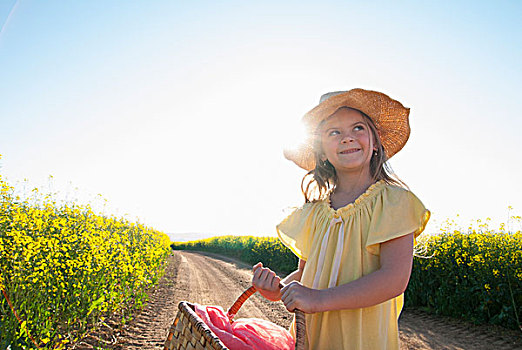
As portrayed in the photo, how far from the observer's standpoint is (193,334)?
1.17 metres

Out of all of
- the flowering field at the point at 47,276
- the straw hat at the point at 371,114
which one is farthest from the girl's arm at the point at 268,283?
the flowering field at the point at 47,276

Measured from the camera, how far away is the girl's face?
4.63 ft

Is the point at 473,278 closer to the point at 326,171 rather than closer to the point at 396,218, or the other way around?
the point at 326,171

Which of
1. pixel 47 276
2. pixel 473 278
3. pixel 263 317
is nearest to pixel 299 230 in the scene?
pixel 47 276

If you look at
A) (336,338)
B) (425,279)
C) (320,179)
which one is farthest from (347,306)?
(425,279)

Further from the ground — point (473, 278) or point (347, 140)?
point (347, 140)

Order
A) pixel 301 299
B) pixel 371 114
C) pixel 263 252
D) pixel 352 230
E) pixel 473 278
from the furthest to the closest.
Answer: pixel 263 252
pixel 473 278
pixel 371 114
pixel 352 230
pixel 301 299

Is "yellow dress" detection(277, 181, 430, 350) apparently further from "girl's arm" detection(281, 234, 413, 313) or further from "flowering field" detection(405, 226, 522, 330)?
"flowering field" detection(405, 226, 522, 330)

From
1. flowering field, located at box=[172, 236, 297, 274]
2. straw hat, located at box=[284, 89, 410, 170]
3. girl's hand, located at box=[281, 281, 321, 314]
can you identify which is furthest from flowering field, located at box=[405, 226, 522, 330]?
flowering field, located at box=[172, 236, 297, 274]

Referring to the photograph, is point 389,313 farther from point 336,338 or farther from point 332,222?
point 332,222

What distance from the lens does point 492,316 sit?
19.8ft

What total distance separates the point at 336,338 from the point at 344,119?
0.85 m

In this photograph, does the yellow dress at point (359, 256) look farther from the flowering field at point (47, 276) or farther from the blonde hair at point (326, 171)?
the flowering field at point (47, 276)

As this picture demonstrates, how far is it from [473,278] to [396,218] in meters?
6.37
